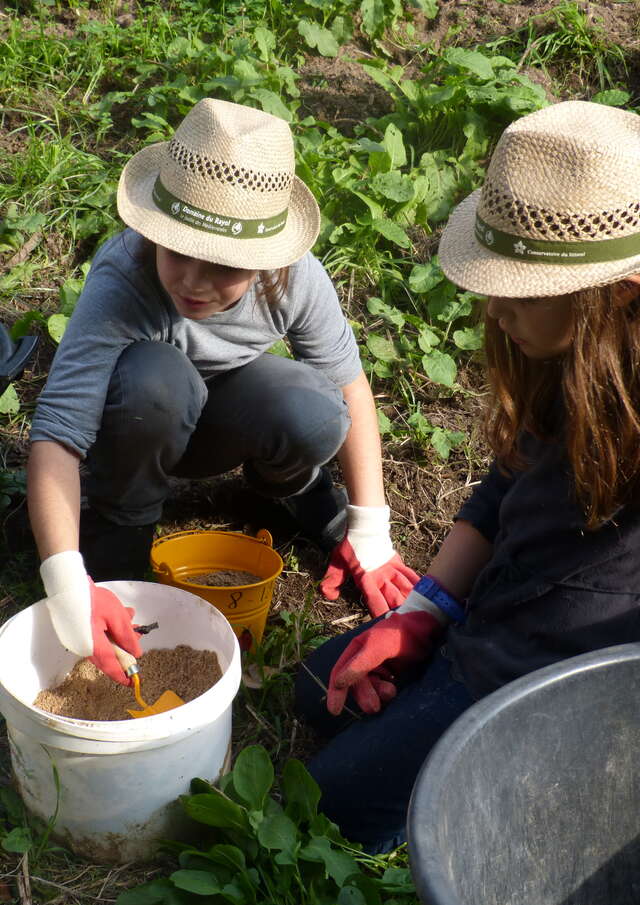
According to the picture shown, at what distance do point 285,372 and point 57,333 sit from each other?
2.45 ft

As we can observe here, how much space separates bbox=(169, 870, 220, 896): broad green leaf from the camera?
57.9 inches

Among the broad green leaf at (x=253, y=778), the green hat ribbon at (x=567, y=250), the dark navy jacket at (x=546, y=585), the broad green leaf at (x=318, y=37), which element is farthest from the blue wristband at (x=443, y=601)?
the broad green leaf at (x=318, y=37)

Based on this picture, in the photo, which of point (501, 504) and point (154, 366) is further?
point (154, 366)

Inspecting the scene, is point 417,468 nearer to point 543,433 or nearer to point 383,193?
point 383,193

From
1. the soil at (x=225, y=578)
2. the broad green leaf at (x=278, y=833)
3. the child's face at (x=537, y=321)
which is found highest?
the child's face at (x=537, y=321)

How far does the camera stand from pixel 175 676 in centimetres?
183

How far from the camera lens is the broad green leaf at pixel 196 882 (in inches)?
57.9

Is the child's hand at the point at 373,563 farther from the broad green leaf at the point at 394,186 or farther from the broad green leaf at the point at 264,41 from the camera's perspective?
the broad green leaf at the point at 264,41

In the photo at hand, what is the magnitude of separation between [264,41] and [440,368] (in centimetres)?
143

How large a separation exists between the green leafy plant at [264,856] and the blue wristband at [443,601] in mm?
401

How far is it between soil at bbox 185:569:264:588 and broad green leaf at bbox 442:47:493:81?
6.17ft

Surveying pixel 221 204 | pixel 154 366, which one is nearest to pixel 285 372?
pixel 154 366

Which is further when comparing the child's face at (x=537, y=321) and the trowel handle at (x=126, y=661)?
the trowel handle at (x=126, y=661)

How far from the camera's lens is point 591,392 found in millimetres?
1364
